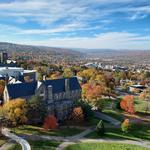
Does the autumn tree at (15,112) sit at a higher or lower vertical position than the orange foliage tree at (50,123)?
higher

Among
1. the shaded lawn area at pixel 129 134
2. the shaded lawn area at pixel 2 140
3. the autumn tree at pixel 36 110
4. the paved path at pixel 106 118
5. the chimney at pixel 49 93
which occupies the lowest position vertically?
the shaded lawn area at pixel 129 134

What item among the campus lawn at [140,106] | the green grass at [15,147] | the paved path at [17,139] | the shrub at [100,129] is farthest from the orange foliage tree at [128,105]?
the green grass at [15,147]

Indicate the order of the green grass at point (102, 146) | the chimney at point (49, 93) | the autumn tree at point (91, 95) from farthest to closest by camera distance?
1. the autumn tree at point (91, 95)
2. the chimney at point (49, 93)
3. the green grass at point (102, 146)

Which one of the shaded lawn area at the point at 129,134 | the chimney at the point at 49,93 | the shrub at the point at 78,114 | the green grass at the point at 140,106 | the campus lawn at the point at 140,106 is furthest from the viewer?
the green grass at the point at 140,106

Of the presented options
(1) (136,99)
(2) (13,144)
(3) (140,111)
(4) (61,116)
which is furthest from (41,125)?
(1) (136,99)

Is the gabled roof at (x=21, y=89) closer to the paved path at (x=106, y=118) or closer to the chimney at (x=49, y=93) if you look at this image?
the chimney at (x=49, y=93)

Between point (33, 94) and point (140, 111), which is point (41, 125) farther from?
point (140, 111)

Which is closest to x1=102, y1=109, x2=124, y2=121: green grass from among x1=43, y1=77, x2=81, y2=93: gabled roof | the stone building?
the stone building
